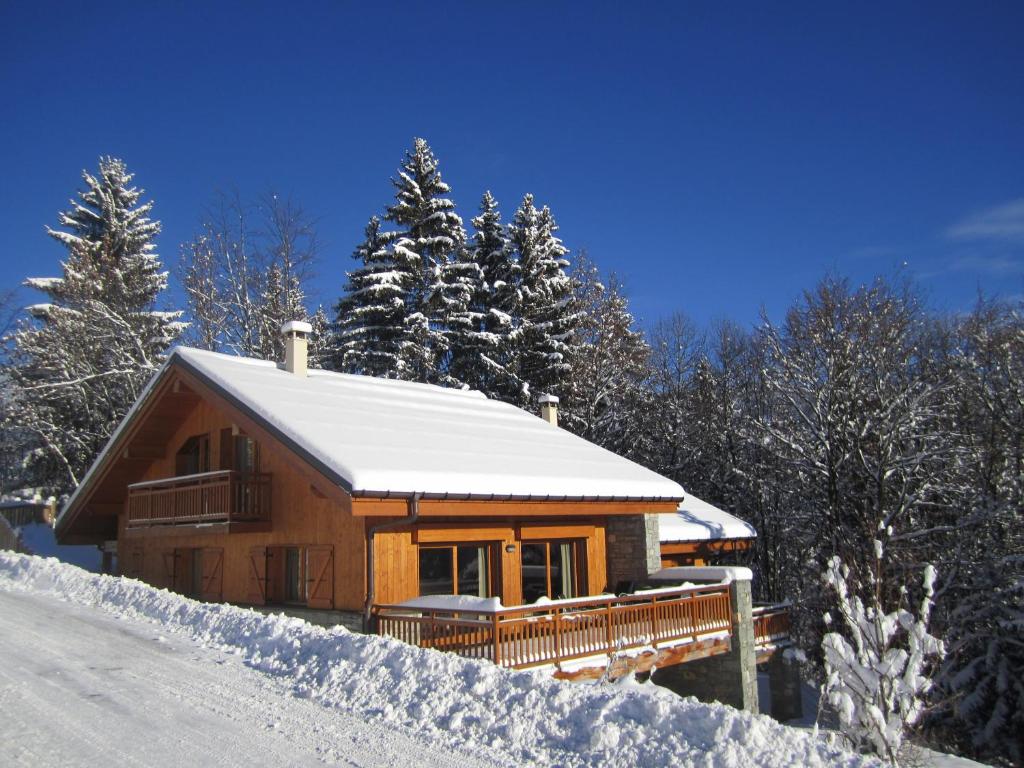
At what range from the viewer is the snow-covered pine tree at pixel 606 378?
104 ft

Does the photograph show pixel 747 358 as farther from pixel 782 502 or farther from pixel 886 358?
pixel 886 358

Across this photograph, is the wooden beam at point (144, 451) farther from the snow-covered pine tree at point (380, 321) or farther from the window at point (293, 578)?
the snow-covered pine tree at point (380, 321)

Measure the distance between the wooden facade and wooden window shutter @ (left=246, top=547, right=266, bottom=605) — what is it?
0.12 feet

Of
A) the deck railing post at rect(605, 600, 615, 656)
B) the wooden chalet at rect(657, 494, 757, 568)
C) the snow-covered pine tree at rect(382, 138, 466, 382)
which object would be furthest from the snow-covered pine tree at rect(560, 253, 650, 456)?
the deck railing post at rect(605, 600, 615, 656)

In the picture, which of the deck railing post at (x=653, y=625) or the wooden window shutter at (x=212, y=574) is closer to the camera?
the deck railing post at (x=653, y=625)

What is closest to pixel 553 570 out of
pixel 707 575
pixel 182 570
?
pixel 707 575

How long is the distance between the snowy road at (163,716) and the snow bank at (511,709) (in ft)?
1.02

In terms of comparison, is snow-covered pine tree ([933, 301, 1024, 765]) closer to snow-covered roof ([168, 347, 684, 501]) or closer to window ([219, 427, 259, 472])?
snow-covered roof ([168, 347, 684, 501])

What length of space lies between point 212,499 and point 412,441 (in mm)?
4068

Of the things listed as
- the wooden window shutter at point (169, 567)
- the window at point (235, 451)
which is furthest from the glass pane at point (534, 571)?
the wooden window shutter at point (169, 567)

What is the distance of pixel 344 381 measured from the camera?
1842 cm

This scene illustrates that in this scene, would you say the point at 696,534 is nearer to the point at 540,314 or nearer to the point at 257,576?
the point at 257,576

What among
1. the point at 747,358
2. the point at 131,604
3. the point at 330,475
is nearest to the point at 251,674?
the point at 330,475

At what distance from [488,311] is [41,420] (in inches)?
657
